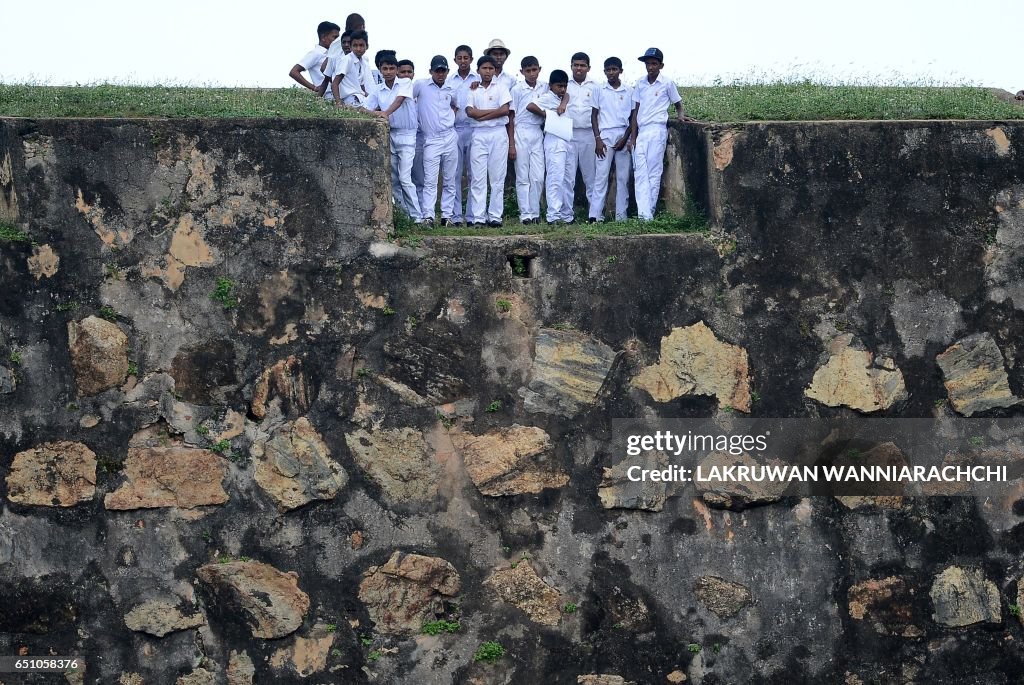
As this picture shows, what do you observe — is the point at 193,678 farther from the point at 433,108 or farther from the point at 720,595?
the point at 433,108

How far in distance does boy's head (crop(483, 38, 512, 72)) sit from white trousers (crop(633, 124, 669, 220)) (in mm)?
1545

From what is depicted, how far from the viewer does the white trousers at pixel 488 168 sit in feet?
41.4

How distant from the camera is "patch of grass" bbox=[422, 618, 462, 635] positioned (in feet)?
36.8

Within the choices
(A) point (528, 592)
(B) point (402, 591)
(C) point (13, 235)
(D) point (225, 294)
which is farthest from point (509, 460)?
(C) point (13, 235)

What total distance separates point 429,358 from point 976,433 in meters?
3.81

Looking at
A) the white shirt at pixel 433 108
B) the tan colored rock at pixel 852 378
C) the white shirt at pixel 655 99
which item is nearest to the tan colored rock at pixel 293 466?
the white shirt at pixel 433 108

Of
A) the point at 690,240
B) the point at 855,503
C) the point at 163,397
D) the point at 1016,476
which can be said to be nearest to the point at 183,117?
the point at 163,397

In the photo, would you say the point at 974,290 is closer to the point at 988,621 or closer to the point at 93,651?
the point at 988,621

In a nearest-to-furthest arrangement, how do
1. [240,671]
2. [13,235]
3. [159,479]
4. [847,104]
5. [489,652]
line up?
1. [13,235]
2. [159,479]
3. [240,671]
4. [489,652]
5. [847,104]

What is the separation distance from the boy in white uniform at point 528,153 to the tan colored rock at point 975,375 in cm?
320

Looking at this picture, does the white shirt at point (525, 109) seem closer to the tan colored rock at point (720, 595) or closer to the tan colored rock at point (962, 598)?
the tan colored rock at point (720, 595)

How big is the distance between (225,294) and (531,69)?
3.41m

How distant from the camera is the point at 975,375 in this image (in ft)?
37.8

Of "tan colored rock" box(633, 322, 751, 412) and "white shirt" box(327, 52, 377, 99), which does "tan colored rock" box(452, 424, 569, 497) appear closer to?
"tan colored rock" box(633, 322, 751, 412)
